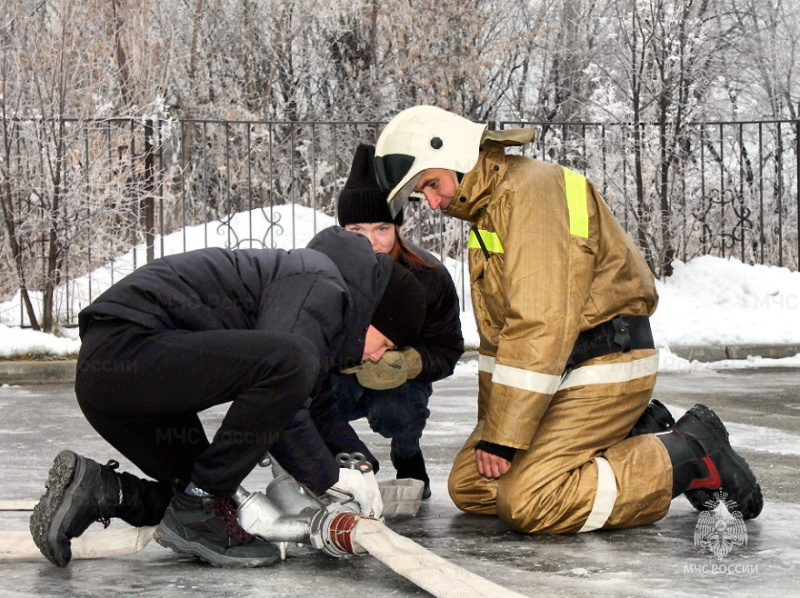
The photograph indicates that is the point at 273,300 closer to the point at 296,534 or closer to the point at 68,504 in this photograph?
the point at 296,534

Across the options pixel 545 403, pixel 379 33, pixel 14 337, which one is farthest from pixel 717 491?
pixel 379 33

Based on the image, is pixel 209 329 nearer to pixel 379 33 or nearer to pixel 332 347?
pixel 332 347

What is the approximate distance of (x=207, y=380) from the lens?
3270mm

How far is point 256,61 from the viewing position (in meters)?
16.5

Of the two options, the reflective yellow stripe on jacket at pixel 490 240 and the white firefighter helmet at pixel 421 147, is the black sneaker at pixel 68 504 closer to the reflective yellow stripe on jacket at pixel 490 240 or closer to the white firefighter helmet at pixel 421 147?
the white firefighter helmet at pixel 421 147

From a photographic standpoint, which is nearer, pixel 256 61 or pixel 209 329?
pixel 209 329

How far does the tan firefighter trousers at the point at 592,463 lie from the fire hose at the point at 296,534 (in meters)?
0.58

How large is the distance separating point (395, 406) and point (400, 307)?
0.64 meters

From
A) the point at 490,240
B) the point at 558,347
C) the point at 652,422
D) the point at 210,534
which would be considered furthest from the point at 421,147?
the point at 210,534

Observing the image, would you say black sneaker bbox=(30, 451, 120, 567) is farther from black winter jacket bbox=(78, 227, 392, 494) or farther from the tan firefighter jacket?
the tan firefighter jacket

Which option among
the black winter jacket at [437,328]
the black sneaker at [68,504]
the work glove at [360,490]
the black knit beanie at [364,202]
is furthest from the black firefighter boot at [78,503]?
the black knit beanie at [364,202]

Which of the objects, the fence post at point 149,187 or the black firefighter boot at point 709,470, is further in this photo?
the fence post at point 149,187

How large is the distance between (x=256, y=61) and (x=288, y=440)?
1386cm

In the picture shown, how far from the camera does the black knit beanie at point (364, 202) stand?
15.3 feet
